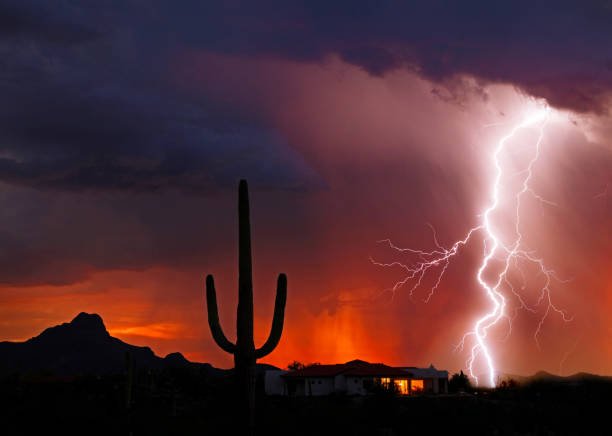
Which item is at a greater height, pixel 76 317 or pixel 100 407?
pixel 76 317

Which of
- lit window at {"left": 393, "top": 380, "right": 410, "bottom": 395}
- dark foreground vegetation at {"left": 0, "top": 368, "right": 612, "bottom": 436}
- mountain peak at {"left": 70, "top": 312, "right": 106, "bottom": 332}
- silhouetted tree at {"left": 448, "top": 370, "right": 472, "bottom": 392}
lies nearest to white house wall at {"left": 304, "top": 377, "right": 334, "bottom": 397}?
lit window at {"left": 393, "top": 380, "right": 410, "bottom": 395}

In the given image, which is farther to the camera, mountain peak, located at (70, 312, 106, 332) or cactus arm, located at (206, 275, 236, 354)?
mountain peak, located at (70, 312, 106, 332)

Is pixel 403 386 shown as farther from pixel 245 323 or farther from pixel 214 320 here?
pixel 245 323

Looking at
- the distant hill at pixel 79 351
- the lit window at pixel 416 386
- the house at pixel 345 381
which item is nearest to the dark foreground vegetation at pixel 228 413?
the house at pixel 345 381

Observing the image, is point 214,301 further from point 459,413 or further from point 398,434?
point 459,413

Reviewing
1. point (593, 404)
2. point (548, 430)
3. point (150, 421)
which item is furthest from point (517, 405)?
point (150, 421)

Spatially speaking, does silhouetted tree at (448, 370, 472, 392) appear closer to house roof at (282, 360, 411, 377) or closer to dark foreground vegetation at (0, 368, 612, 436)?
house roof at (282, 360, 411, 377)

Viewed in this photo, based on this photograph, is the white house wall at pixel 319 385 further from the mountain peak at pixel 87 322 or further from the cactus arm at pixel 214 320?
the mountain peak at pixel 87 322
